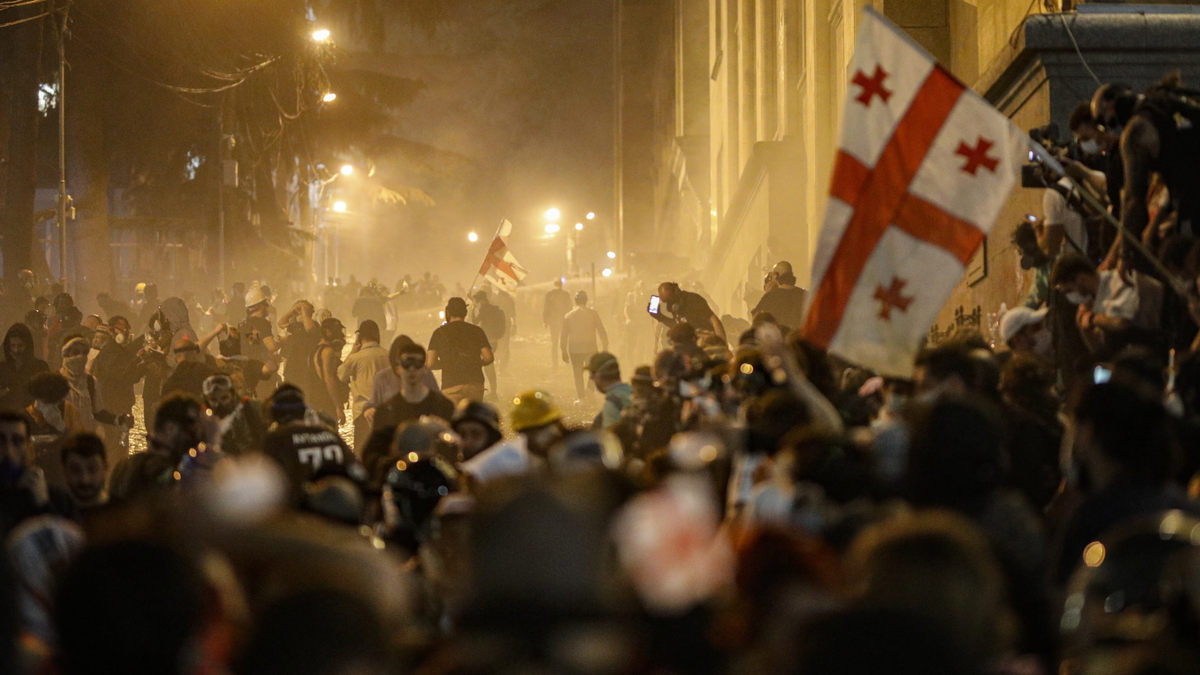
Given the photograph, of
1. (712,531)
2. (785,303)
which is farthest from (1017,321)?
(785,303)

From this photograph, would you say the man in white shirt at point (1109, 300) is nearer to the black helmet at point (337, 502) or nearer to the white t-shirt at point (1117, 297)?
the white t-shirt at point (1117, 297)

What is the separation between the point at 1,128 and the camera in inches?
1227

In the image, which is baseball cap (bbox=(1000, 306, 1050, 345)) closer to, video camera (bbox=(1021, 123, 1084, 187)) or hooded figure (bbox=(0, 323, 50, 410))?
video camera (bbox=(1021, 123, 1084, 187))

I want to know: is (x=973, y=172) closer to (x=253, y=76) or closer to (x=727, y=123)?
(x=727, y=123)

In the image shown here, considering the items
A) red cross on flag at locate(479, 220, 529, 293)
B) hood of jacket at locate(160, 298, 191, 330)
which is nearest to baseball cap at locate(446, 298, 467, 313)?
red cross on flag at locate(479, 220, 529, 293)

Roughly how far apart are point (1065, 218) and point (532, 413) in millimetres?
4077

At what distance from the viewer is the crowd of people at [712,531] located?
259 cm

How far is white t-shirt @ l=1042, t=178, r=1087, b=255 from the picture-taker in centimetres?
901

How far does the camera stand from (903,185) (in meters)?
6.50

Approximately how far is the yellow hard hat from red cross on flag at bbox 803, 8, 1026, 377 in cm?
155

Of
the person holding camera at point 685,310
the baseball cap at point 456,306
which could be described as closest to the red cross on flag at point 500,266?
the baseball cap at point 456,306

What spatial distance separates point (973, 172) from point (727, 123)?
2892 centimetres

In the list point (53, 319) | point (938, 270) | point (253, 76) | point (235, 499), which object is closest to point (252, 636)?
point (235, 499)

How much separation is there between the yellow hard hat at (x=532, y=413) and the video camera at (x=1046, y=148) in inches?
134
